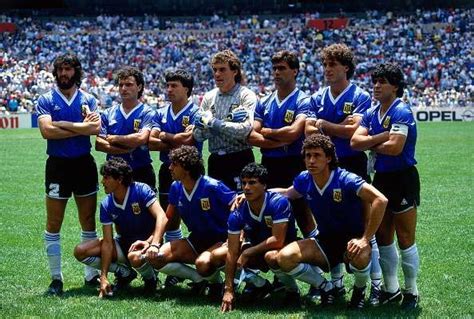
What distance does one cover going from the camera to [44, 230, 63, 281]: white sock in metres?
8.10

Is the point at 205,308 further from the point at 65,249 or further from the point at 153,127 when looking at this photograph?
the point at 65,249

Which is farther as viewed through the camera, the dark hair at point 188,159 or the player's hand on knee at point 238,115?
the player's hand on knee at point 238,115

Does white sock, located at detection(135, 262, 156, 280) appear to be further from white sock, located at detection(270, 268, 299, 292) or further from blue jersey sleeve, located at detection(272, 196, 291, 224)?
blue jersey sleeve, located at detection(272, 196, 291, 224)

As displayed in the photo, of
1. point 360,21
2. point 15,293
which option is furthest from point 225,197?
point 360,21

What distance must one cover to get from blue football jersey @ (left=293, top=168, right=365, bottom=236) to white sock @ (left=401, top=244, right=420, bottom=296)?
0.48 meters

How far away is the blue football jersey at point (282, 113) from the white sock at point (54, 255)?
2.28 m

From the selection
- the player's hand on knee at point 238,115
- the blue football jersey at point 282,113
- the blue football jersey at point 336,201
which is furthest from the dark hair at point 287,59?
the blue football jersey at point 336,201

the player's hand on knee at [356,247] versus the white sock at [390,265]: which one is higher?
the player's hand on knee at [356,247]

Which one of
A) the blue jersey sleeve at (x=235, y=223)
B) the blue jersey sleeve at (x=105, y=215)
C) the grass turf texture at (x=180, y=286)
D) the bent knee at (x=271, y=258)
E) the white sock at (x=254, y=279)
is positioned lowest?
the grass turf texture at (x=180, y=286)

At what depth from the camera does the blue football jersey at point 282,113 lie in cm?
790

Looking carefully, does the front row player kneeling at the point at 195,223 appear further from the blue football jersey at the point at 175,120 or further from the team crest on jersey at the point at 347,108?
the team crest on jersey at the point at 347,108

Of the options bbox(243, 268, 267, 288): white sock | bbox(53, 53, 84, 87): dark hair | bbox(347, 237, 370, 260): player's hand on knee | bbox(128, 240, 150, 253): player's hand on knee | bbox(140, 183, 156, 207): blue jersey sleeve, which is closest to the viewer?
bbox(347, 237, 370, 260): player's hand on knee

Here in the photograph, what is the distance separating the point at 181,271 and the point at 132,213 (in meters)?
0.77

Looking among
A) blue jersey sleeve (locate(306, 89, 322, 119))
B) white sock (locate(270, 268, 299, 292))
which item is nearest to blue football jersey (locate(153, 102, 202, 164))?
blue jersey sleeve (locate(306, 89, 322, 119))
